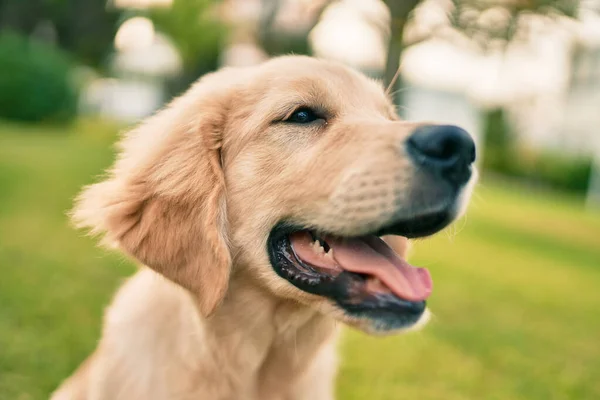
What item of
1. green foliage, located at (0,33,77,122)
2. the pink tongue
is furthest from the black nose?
green foliage, located at (0,33,77,122)

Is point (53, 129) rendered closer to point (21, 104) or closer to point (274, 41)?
point (21, 104)

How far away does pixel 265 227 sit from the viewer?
249 centimetres

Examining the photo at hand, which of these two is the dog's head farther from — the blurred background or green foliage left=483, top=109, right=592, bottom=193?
green foliage left=483, top=109, right=592, bottom=193

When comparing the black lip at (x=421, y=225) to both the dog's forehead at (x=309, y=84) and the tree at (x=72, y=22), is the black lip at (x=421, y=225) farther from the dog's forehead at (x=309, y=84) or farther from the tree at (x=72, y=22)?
the tree at (x=72, y=22)

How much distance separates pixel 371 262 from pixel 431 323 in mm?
3768

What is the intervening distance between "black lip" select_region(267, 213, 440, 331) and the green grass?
519mm

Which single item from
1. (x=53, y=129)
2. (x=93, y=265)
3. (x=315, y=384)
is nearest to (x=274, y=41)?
(x=53, y=129)

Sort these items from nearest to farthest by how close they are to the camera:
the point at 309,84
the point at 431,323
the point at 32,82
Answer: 1. the point at 309,84
2. the point at 431,323
3. the point at 32,82

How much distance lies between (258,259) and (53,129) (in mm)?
19345

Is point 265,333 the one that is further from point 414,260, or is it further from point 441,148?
point 414,260

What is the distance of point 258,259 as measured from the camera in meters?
2.49

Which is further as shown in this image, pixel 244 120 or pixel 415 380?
pixel 415 380

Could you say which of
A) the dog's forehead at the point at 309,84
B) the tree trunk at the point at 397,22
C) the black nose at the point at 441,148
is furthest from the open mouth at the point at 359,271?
the tree trunk at the point at 397,22

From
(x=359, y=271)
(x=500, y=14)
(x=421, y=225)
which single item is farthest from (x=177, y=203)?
(x=500, y=14)
